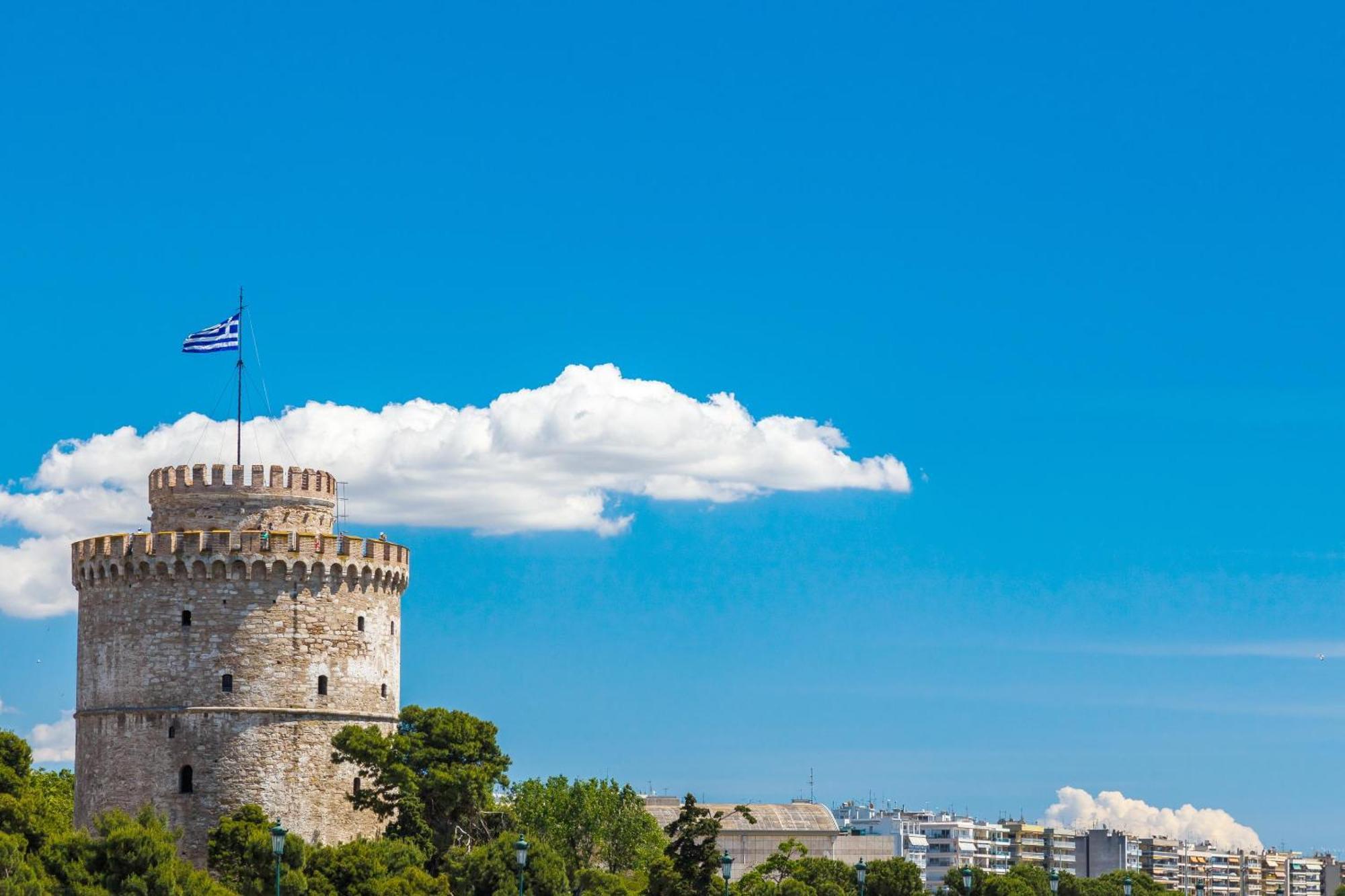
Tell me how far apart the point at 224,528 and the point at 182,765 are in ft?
25.3

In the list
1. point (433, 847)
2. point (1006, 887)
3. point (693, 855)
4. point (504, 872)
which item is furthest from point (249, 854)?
point (1006, 887)

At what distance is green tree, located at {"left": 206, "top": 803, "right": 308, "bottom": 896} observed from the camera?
2303 inches

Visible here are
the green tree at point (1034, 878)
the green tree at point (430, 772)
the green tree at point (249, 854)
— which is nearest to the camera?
the green tree at point (249, 854)

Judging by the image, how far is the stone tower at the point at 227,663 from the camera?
65.8m

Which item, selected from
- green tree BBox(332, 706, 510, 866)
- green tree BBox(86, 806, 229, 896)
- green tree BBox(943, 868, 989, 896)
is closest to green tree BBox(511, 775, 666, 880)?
green tree BBox(332, 706, 510, 866)

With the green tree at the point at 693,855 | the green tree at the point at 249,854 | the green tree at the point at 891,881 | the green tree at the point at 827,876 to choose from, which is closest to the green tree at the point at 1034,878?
the green tree at the point at 891,881

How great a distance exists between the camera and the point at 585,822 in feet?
247

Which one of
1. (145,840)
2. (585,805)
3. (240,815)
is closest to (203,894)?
(145,840)

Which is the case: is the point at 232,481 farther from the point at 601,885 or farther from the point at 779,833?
the point at 779,833

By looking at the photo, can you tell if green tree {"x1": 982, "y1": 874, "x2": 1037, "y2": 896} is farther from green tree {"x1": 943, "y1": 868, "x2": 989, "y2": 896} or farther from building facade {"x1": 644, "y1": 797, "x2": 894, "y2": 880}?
building facade {"x1": 644, "y1": 797, "x2": 894, "y2": 880}

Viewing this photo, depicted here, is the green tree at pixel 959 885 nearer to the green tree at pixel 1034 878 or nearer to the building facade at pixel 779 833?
the green tree at pixel 1034 878

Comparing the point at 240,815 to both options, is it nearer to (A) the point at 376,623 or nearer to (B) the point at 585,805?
(A) the point at 376,623

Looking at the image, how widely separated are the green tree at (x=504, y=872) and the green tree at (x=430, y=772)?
4967 millimetres

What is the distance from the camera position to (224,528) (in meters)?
67.2
